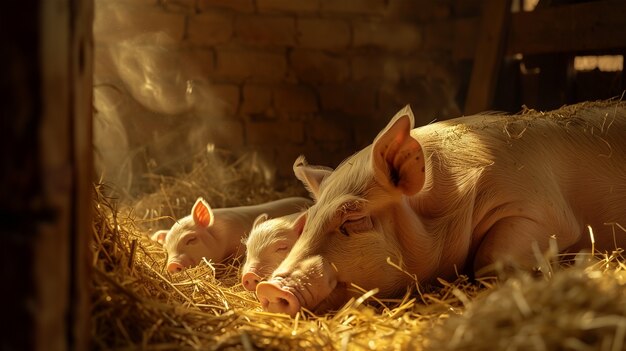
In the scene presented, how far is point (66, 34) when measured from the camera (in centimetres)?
166

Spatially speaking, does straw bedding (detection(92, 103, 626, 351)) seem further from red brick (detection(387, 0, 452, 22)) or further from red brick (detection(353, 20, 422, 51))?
red brick (detection(387, 0, 452, 22))

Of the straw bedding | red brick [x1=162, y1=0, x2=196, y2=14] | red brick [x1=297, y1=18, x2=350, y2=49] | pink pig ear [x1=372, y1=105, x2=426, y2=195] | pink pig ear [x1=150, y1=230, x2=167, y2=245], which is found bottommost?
pink pig ear [x1=150, y1=230, x2=167, y2=245]

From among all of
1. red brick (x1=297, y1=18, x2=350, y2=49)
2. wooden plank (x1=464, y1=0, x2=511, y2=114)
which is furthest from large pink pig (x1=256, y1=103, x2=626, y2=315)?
red brick (x1=297, y1=18, x2=350, y2=49)

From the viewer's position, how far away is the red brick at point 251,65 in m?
6.48

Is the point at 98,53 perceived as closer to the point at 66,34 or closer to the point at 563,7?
the point at 563,7

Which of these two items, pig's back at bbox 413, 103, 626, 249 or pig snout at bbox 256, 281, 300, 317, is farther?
pig's back at bbox 413, 103, 626, 249

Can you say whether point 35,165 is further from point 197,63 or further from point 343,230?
point 197,63

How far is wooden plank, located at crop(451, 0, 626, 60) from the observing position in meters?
4.85

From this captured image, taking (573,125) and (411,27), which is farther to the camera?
(411,27)

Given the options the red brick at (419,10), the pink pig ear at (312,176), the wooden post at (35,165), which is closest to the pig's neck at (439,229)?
the pink pig ear at (312,176)

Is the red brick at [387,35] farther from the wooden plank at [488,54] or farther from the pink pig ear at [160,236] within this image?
the pink pig ear at [160,236]

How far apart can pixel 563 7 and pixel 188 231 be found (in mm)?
3237

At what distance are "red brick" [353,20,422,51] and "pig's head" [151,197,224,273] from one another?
304 centimetres

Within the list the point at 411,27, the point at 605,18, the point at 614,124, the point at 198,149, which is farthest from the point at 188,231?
the point at 411,27
